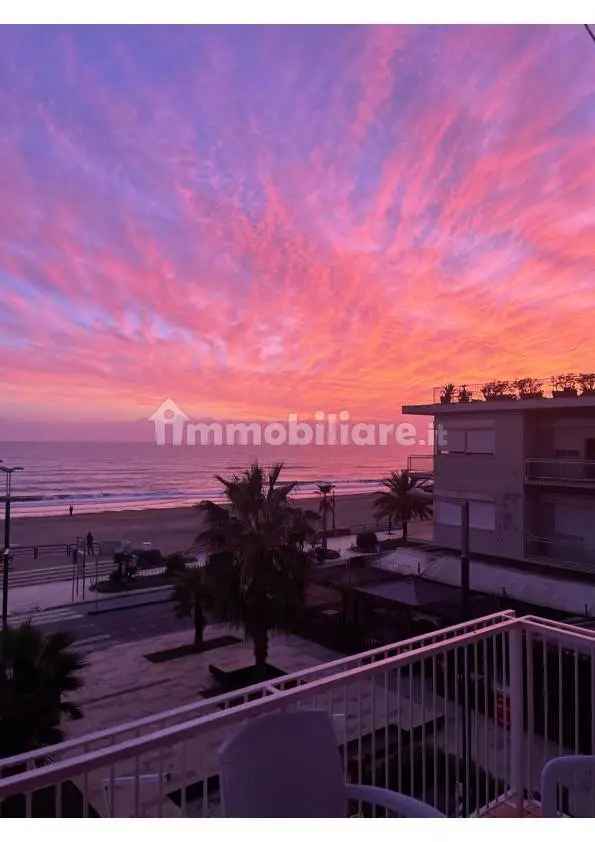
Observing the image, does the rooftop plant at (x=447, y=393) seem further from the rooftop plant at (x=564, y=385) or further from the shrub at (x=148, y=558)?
the shrub at (x=148, y=558)

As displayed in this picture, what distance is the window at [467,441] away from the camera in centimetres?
1895

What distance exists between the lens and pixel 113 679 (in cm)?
1407

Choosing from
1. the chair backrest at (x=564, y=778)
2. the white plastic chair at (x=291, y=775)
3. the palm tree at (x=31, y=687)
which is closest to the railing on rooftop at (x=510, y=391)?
the palm tree at (x=31, y=687)

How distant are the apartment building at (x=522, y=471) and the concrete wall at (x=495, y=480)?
0.03 meters

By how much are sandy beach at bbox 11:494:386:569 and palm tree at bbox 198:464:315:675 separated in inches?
738

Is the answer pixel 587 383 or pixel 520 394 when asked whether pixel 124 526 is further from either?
pixel 587 383

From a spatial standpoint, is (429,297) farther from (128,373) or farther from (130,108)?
(128,373)

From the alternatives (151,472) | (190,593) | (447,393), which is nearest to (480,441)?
(447,393)

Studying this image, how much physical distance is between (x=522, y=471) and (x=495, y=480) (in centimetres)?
104

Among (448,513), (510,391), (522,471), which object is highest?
(510,391)

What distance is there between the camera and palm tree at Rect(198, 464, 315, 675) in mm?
12438

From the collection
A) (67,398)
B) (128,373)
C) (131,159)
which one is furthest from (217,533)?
(67,398)

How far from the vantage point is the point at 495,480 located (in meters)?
18.7

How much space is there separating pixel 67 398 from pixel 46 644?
80.0 m
